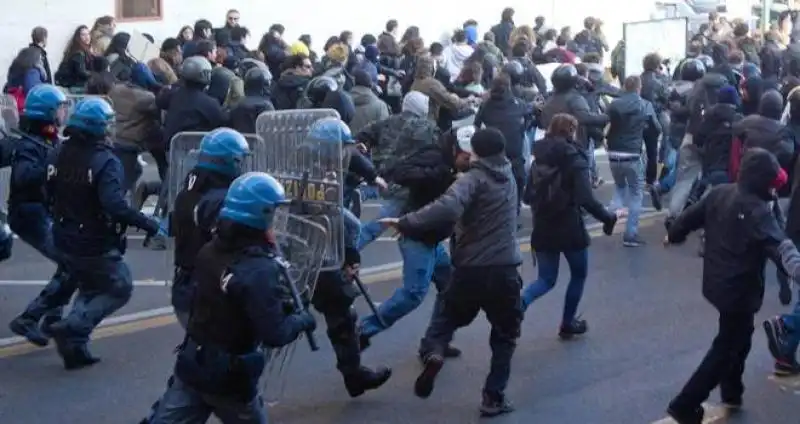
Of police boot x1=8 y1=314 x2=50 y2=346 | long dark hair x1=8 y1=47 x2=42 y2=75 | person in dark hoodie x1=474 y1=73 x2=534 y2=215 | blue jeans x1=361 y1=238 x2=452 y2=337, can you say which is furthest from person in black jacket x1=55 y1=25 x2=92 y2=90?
blue jeans x1=361 y1=238 x2=452 y2=337

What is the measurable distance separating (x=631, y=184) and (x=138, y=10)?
11.0m

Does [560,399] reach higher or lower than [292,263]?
lower

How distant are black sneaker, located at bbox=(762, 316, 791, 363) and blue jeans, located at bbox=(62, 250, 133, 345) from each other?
13.5 ft

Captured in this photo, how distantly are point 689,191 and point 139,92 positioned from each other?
17.8ft

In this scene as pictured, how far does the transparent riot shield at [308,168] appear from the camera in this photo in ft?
27.8

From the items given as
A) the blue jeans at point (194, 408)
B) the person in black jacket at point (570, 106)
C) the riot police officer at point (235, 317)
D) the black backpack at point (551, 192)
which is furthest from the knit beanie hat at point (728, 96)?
the blue jeans at point (194, 408)

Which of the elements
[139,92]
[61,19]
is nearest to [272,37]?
[61,19]

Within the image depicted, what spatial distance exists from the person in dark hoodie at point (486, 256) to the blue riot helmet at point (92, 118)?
215cm

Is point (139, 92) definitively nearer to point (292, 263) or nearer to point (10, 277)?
point (10, 277)

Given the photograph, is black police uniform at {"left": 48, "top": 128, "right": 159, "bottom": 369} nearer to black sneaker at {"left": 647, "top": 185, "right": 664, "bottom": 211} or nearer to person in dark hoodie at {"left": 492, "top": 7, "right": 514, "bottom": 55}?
black sneaker at {"left": 647, "top": 185, "right": 664, "bottom": 211}

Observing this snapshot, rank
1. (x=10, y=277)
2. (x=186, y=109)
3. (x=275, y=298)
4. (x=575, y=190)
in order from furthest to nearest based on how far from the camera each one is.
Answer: (x=186, y=109) → (x=10, y=277) → (x=575, y=190) → (x=275, y=298)

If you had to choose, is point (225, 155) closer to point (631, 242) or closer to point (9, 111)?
point (9, 111)

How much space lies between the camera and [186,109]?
550 inches

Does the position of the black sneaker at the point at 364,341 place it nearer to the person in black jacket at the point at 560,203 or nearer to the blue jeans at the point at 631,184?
the person in black jacket at the point at 560,203
